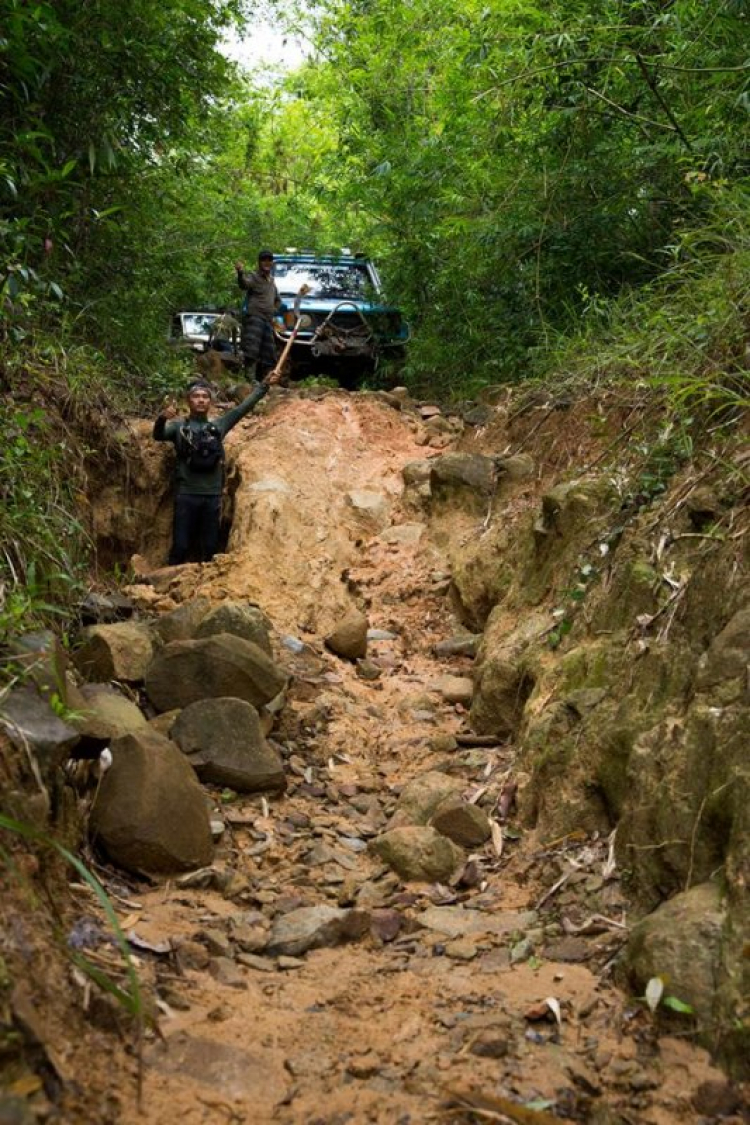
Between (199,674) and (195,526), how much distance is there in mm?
2877

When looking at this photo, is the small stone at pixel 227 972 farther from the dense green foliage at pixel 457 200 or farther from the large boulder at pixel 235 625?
the large boulder at pixel 235 625


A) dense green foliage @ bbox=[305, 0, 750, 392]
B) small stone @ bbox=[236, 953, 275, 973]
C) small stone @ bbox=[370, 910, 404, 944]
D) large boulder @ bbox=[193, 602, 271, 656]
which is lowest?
small stone @ bbox=[370, 910, 404, 944]

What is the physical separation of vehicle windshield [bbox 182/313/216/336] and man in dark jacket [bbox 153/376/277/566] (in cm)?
553

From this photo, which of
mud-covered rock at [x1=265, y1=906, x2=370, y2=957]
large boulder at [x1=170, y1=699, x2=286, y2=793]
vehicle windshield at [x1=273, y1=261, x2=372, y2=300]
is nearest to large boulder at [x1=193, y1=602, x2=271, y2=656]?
large boulder at [x1=170, y1=699, x2=286, y2=793]

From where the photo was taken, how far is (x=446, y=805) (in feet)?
11.8

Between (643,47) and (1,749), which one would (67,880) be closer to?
(1,749)

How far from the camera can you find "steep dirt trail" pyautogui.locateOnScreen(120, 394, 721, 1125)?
2078 millimetres

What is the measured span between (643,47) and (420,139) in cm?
398

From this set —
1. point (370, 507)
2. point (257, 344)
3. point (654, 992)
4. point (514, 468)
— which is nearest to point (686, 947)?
point (654, 992)

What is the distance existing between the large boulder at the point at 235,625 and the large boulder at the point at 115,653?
283mm

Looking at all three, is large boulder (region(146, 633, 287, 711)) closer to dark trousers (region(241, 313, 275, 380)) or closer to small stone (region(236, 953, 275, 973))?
small stone (region(236, 953, 275, 973))

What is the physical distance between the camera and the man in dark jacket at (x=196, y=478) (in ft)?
22.4

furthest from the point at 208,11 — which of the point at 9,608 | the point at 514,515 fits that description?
the point at 9,608

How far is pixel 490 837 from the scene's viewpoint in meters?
3.55
